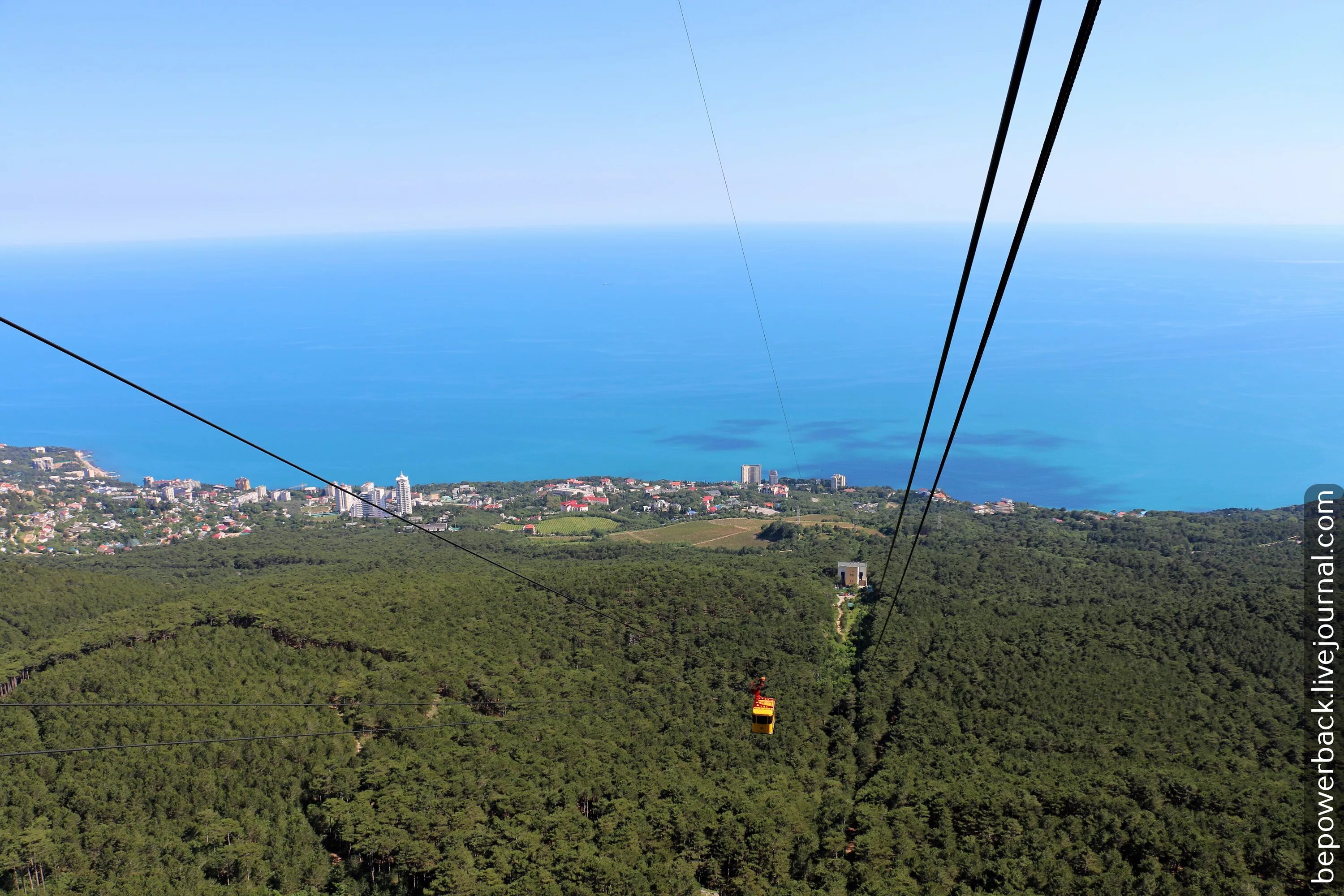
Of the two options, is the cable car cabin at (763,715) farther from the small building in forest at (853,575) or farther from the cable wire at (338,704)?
the small building in forest at (853,575)

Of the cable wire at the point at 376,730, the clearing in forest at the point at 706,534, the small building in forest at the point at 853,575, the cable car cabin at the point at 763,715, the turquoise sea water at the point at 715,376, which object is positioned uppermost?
the turquoise sea water at the point at 715,376

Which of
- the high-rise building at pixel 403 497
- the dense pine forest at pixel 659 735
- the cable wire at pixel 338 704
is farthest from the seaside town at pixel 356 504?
the cable wire at pixel 338 704

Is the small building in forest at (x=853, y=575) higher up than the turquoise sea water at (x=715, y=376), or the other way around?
the turquoise sea water at (x=715, y=376)

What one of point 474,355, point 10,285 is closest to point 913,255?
point 474,355

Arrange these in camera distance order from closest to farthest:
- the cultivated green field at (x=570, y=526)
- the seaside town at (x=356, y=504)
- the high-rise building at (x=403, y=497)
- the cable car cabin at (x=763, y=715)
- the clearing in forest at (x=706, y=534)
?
the cable car cabin at (x=763, y=715)
the clearing in forest at (x=706, y=534)
the seaside town at (x=356, y=504)
the cultivated green field at (x=570, y=526)
the high-rise building at (x=403, y=497)

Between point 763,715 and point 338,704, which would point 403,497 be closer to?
point 338,704

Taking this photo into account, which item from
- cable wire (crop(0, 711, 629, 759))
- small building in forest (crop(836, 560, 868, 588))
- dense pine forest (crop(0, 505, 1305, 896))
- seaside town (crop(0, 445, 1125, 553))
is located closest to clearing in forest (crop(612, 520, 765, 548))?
seaside town (crop(0, 445, 1125, 553))

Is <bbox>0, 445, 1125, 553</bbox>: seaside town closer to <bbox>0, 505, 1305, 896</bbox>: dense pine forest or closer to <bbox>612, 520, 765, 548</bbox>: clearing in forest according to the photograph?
<bbox>612, 520, 765, 548</bbox>: clearing in forest
